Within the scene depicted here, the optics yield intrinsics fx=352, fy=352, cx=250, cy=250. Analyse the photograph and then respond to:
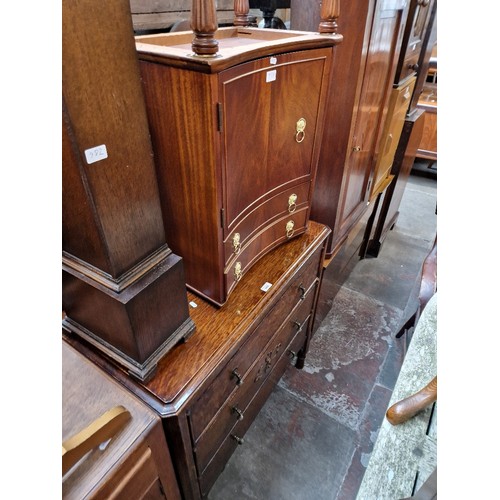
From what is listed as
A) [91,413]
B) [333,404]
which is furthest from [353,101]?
[333,404]

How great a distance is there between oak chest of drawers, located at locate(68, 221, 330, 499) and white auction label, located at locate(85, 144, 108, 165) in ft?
1.59

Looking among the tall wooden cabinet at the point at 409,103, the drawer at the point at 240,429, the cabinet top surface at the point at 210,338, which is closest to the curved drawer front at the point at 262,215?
the cabinet top surface at the point at 210,338

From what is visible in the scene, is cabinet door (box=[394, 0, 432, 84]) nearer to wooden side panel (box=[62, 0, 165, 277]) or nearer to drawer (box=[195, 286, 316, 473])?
drawer (box=[195, 286, 316, 473])

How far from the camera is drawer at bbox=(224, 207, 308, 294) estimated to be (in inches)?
38.9

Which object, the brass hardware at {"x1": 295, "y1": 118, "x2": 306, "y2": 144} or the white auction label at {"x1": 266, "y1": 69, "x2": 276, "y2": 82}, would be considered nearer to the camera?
the white auction label at {"x1": 266, "y1": 69, "x2": 276, "y2": 82}

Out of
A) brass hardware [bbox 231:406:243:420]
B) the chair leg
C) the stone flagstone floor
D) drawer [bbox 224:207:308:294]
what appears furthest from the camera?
the chair leg

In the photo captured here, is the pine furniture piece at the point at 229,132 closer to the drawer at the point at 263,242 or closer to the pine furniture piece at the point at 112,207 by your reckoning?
the drawer at the point at 263,242

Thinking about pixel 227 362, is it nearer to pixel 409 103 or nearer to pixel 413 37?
pixel 413 37

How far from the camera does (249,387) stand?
1180 millimetres

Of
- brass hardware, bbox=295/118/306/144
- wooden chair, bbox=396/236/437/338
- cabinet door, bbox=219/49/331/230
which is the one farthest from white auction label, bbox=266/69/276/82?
wooden chair, bbox=396/236/437/338

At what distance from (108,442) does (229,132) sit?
656mm

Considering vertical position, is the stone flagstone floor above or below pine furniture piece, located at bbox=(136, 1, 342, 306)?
below
